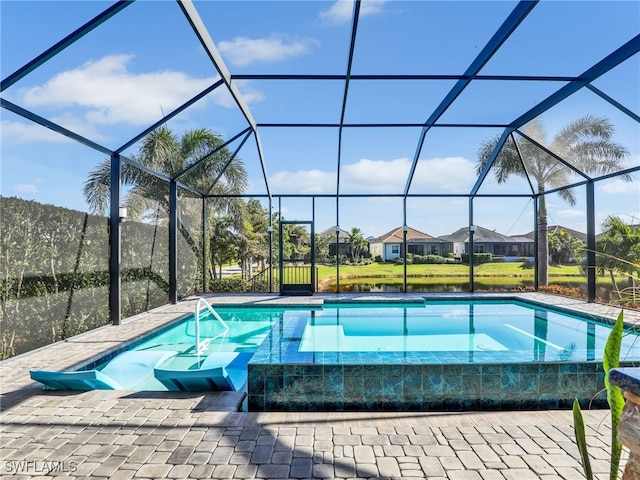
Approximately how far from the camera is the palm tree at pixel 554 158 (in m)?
7.43

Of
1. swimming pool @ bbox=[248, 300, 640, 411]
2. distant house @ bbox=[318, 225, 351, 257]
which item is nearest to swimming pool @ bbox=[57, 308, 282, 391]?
swimming pool @ bbox=[248, 300, 640, 411]

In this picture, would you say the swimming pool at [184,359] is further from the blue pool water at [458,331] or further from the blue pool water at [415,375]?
the blue pool water at [458,331]

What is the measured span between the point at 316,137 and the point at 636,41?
18.5 feet

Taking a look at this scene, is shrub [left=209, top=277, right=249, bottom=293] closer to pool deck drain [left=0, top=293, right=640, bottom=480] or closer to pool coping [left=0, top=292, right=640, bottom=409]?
pool coping [left=0, top=292, right=640, bottom=409]

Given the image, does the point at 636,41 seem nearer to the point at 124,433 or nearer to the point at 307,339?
the point at 307,339

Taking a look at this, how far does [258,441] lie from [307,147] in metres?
7.44

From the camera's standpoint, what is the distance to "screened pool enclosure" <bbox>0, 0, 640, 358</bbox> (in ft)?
15.6

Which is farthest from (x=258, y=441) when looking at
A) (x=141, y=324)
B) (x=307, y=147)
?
(x=307, y=147)

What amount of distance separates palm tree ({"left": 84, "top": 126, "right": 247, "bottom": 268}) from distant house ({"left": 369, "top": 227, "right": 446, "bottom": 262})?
4073 millimetres

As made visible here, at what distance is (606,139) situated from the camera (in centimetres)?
737

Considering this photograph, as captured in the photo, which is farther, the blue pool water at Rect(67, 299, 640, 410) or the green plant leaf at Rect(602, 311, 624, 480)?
the blue pool water at Rect(67, 299, 640, 410)

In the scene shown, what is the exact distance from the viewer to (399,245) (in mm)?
11039

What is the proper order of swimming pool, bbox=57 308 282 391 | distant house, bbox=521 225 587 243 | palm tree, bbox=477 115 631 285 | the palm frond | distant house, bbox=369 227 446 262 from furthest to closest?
distant house, bbox=369 227 446 262 → distant house, bbox=521 225 587 243 → palm tree, bbox=477 115 631 285 → the palm frond → swimming pool, bbox=57 308 282 391

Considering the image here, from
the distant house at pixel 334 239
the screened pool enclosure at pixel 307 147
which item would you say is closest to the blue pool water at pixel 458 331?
the screened pool enclosure at pixel 307 147
